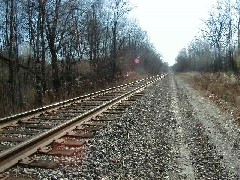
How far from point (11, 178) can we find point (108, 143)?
2.66m

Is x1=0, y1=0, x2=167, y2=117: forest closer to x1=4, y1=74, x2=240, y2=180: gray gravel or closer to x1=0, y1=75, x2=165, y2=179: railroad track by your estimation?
x1=0, y1=75, x2=165, y2=179: railroad track

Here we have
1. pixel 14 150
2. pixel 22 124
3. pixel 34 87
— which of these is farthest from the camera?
pixel 34 87

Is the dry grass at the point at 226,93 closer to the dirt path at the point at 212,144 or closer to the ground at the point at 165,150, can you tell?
the dirt path at the point at 212,144

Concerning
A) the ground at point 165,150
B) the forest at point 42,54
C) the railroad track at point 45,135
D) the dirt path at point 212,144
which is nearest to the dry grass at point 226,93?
the dirt path at point 212,144

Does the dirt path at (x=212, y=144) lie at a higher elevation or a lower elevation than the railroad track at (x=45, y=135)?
lower

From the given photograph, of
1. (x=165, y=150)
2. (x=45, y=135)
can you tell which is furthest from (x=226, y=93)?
(x=45, y=135)

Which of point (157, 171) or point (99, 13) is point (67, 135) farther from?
point (99, 13)

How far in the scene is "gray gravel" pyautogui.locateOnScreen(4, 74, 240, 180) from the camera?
5277 mm

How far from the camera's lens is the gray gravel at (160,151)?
17.3ft

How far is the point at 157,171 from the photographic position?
5449 mm

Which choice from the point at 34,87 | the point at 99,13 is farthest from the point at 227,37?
the point at 34,87

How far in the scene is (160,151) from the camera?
6.70 metres

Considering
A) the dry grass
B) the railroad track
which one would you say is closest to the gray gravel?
the railroad track

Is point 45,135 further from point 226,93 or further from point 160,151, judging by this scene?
point 226,93
